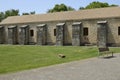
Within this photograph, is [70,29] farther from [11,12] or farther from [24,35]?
[11,12]

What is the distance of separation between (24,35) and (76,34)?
11.9 m

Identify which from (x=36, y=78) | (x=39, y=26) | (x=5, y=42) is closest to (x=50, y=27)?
(x=39, y=26)

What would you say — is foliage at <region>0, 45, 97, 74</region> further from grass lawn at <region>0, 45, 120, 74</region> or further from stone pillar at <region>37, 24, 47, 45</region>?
stone pillar at <region>37, 24, 47, 45</region>

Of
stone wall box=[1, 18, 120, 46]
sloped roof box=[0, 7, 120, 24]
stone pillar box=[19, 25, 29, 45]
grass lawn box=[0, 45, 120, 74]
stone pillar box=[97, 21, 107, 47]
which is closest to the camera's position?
grass lawn box=[0, 45, 120, 74]

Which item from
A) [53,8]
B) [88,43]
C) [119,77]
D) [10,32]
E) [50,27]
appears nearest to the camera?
[119,77]

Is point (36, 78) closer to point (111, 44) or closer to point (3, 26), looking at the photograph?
point (111, 44)

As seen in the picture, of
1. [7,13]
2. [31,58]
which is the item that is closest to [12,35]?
[31,58]

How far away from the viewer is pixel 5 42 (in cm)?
5578

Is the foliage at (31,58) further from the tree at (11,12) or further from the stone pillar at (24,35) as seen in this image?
the tree at (11,12)

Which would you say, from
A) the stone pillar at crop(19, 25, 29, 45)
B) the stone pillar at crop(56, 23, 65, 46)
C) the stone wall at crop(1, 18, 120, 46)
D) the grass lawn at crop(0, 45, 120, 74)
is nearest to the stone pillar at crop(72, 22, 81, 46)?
the stone wall at crop(1, 18, 120, 46)

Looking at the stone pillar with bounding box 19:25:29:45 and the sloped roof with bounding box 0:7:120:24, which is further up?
the sloped roof with bounding box 0:7:120:24

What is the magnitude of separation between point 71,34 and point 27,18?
13.2 m

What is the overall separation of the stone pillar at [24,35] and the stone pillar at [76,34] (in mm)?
11276

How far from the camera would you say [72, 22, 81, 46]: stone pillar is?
43.3 m
